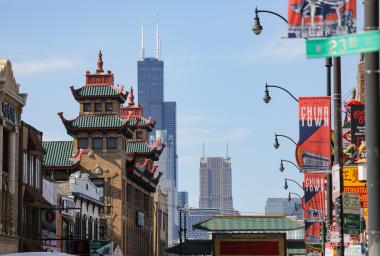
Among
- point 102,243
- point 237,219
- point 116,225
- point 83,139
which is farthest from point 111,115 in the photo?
point 102,243

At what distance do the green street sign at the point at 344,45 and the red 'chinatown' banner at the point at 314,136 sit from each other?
48.2 feet

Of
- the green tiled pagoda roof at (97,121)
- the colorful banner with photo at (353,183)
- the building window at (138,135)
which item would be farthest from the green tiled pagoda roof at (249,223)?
the colorful banner with photo at (353,183)

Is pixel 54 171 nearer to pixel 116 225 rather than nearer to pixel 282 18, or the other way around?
pixel 116 225

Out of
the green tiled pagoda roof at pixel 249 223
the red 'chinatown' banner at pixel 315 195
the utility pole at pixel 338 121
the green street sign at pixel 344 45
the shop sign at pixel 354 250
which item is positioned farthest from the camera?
the green tiled pagoda roof at pixel 249 223

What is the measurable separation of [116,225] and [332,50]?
4044 inches

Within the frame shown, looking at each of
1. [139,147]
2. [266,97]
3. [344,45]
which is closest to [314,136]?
[344,45]

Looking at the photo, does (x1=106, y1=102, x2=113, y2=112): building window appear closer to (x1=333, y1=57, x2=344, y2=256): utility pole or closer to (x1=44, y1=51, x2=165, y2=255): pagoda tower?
(x1=44, y1=51, x2=165, y2=255): pagoda tower

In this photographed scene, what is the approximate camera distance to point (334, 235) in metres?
27.2

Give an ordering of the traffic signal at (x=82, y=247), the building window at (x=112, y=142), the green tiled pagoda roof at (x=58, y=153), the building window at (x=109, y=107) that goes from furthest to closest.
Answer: the building window at (x=109, y=107), the building window at (x=112, y=142), the green tiled pagoda roof at (x=58, y=153), the traffic signal at (x=82, y=247)

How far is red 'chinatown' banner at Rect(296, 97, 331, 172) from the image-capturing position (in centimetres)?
2686

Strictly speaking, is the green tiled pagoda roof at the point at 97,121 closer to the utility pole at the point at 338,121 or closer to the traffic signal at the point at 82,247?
the traffic signal at the point at 82,247

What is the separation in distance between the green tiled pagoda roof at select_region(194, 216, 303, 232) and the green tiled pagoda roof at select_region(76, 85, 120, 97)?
19.4 meters

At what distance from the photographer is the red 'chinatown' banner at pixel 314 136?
26.9 m

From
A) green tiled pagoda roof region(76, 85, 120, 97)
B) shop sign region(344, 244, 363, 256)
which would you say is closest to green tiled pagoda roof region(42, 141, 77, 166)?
green tiled pagoda roof region(76, 85, 120, 97)
